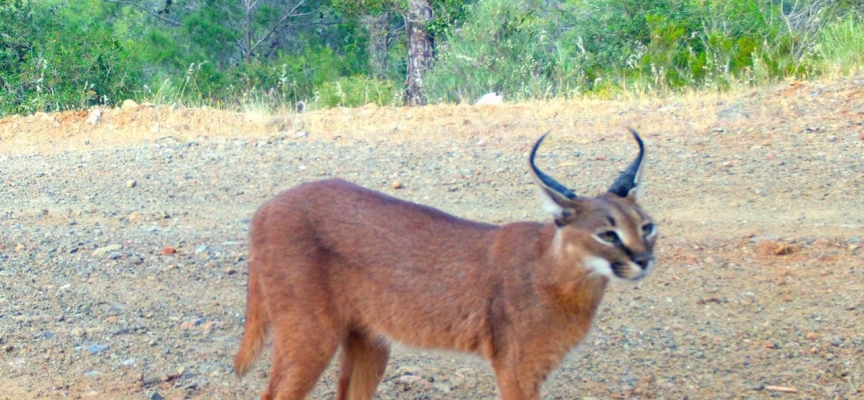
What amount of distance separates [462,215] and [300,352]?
4.17 m

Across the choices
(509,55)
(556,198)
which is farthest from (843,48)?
(556,198)

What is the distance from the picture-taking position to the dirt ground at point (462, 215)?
18.0 feet

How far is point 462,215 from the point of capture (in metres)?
8.48

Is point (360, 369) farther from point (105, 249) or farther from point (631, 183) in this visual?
point (105, 249)

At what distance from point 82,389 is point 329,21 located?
2314 centimetres

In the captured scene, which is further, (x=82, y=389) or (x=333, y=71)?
(x=333, y=71)

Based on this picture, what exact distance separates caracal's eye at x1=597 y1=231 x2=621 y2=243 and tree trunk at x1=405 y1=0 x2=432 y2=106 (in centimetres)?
1468

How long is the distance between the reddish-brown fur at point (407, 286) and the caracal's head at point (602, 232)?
1cm

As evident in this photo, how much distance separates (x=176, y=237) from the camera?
26.2 ft

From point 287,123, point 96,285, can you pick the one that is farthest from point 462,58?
point 96,285

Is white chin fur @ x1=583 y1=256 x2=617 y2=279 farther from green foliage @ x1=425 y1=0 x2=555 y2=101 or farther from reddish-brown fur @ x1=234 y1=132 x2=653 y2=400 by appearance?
green foliage @ x1=425 y1=0 x2=555 y2=101

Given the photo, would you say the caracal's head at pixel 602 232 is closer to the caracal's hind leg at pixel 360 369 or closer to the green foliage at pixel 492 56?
the caracal's hind leg at pixel 360 369

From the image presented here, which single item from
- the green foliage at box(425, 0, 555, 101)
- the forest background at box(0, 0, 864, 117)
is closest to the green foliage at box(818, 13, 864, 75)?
the forest background at box(0, 0, 864, 117)

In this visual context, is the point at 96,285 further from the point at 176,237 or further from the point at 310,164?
the point at 310,164
